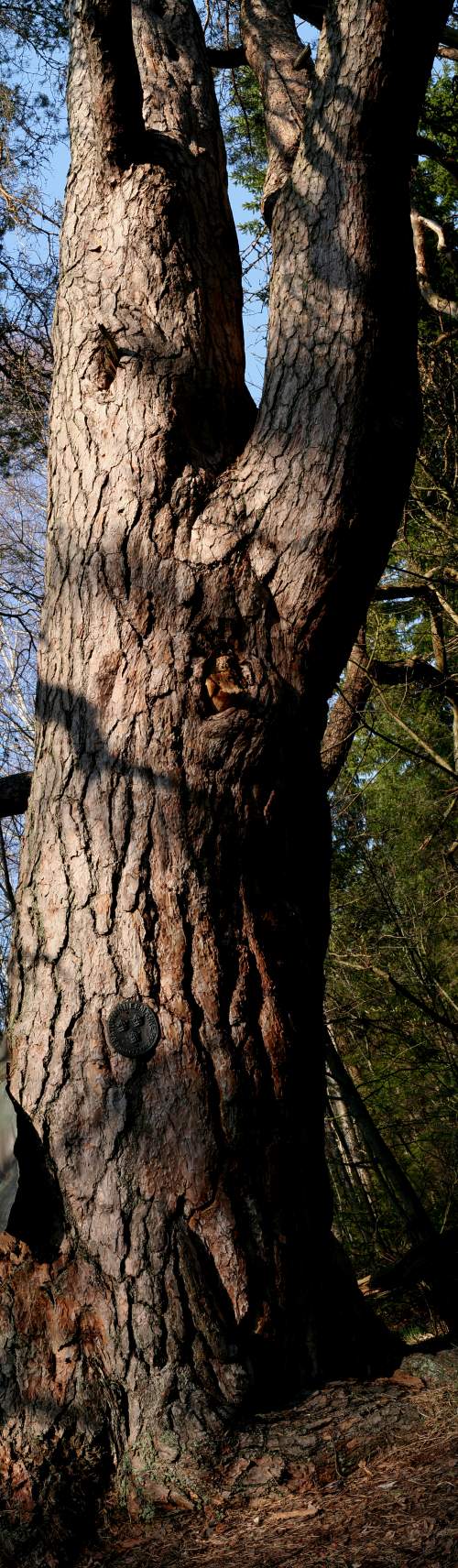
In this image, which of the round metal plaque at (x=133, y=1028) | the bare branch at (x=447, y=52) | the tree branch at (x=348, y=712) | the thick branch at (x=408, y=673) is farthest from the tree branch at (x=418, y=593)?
the round metal plaque at (x=133, y=1028)

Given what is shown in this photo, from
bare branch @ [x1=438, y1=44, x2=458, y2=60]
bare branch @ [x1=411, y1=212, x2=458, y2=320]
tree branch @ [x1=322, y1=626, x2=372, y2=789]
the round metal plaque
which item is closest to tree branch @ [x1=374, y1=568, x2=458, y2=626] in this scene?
tree branch @ [x1=322, y1=626, x2=372, y2=789]

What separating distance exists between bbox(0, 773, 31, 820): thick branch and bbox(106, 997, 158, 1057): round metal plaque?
941 millimetres

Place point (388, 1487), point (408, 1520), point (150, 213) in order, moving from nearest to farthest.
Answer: point (408, 1520)
point (388, 1487)
point (150, 213)

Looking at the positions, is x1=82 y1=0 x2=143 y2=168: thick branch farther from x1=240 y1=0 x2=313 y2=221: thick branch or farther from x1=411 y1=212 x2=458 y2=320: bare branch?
x1=411 y1=212 x2=458 y2=320: bare branch

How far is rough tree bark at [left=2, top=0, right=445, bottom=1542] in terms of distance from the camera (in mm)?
2270

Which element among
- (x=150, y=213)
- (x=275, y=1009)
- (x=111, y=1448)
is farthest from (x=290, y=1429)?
(x=150, y=213)

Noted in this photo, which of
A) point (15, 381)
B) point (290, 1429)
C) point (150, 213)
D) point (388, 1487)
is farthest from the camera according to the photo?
point (15, 381)

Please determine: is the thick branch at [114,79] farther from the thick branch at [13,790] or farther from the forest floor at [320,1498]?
the forest floor at [320,1498]

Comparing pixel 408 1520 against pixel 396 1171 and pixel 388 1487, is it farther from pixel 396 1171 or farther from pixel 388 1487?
pixel 396 1171

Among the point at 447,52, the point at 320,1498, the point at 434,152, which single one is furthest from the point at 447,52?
the point at 320,1498

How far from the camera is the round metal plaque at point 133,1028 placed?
236cm

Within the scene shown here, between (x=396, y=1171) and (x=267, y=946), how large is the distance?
5005 mm

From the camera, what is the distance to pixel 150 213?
321cm

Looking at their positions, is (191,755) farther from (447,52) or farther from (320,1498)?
(447,52)
